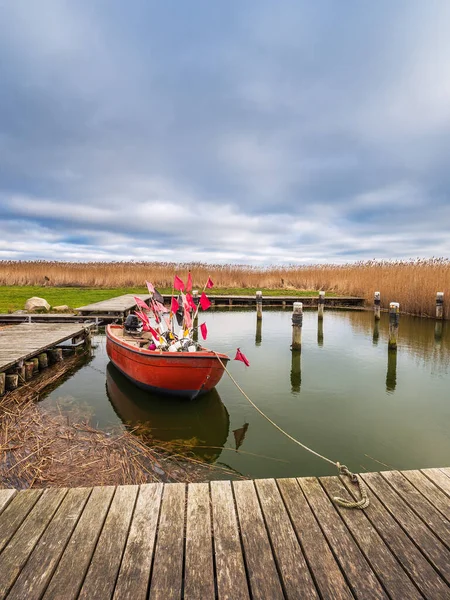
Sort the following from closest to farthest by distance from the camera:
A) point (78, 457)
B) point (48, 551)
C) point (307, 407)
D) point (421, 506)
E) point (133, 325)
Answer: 1. point (48, 551)
2. point (421, 506)
3. point (78, 457)
4. point (307, 407)
5. point (133, 325)

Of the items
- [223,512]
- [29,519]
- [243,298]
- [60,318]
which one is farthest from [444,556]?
[243,298]

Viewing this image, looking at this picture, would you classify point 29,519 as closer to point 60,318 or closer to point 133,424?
point 133,424

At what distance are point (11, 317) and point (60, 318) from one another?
1.80 m

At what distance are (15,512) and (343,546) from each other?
2104 millimetres

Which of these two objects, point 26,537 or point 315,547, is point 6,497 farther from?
point 315,547

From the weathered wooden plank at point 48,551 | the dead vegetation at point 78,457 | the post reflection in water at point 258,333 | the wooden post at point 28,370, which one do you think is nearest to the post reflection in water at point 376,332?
the post reflection in water at point 258,333

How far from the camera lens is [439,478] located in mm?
2885

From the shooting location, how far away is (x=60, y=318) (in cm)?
1256

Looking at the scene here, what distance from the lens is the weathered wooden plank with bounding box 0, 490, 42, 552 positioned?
217 cm

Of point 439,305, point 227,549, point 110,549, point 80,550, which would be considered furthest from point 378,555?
point 439,305

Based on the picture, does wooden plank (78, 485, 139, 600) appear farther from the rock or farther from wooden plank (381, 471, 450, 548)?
the rock

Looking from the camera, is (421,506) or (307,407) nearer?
(421,506)

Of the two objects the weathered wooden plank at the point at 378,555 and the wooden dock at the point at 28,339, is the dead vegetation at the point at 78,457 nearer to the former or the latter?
the wooden dock at the point at 28,339

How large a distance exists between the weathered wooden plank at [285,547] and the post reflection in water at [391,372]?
5705mm
